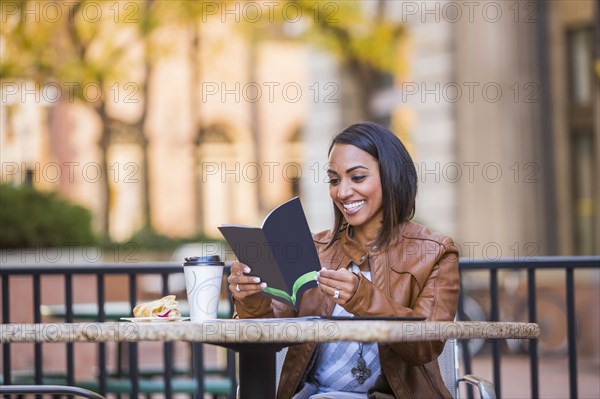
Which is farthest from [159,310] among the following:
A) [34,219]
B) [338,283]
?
[34,219]

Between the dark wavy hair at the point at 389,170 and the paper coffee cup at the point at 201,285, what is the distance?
0.69 meters

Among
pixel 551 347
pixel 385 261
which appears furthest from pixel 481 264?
pixel 551 347

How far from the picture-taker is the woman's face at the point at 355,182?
3947 millimetres

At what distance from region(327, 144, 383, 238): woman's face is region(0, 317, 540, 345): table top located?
833 mm

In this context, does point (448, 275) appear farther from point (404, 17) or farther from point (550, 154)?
point (404, 17)

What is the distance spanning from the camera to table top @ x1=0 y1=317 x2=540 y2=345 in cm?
292

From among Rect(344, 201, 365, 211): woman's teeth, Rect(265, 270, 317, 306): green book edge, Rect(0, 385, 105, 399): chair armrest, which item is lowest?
Rect(0, 385, 105, 399): chair armrest

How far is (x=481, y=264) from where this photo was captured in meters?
5.65

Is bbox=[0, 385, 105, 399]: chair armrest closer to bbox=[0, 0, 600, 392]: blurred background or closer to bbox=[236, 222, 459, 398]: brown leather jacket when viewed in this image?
bbox=[236, 222, 459, 398]: brown leather jacket

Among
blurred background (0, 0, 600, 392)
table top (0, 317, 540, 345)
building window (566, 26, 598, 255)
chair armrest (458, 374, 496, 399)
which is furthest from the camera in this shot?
building window (566, 26, 598, 255)

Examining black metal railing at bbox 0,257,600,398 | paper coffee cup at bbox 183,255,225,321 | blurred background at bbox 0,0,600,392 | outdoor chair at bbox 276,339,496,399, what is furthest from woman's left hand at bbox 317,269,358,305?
blurred background at bbox 0,0,600,392

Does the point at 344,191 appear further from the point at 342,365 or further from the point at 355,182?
the point at 342,365

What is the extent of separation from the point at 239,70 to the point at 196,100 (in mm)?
1579

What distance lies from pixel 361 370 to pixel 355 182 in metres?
0.66
